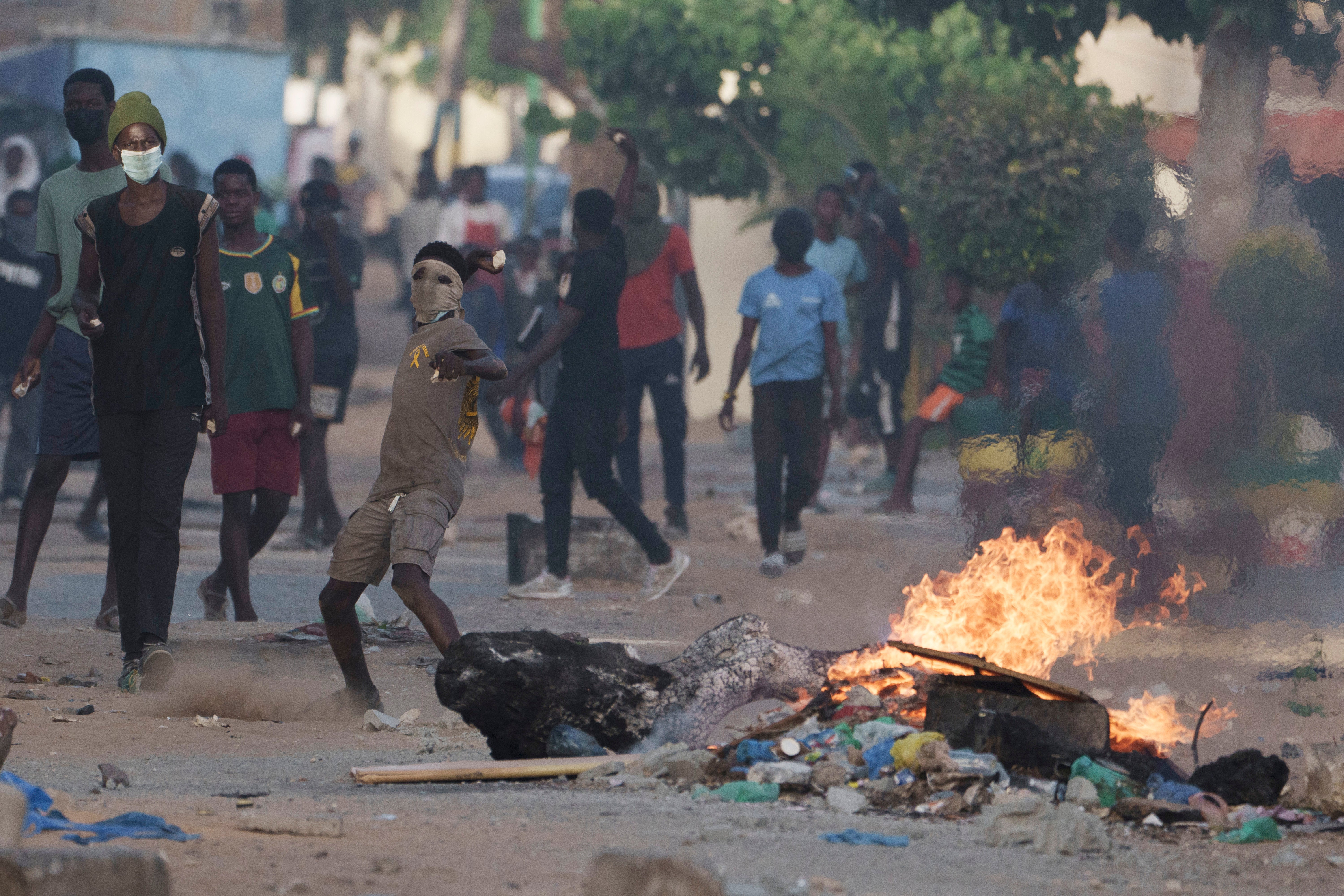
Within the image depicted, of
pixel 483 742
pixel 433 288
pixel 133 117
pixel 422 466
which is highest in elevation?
pixel 133 117

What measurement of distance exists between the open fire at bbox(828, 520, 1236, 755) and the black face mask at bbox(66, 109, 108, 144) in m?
3.53

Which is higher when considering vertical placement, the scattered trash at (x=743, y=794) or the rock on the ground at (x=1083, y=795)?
the rock on the ground at (x=1083, y=795)

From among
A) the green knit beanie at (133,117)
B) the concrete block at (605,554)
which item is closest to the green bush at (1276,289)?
the concrete block at (605,554)

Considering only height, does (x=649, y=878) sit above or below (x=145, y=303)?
below

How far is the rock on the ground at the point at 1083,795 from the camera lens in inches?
190

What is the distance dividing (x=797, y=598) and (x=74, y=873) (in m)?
5.49

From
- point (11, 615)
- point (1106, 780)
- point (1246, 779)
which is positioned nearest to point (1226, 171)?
point (1246, 779)

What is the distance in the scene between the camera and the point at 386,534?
18.4ft

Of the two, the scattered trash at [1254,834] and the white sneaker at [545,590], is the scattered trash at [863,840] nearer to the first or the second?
the scattered trash at [1254,834]

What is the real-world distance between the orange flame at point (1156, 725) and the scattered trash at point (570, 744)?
5.13 feet

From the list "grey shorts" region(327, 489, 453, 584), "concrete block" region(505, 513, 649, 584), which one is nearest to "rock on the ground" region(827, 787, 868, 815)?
"grey shorts" region(327, 489, 453, 584)

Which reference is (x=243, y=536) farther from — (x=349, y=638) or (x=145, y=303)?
(x=349, y=638)

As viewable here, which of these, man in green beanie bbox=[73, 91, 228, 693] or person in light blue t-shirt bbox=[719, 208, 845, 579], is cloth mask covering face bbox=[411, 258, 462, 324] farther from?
person in light blue t-shirt bbox=[719, 208, 845, 579]

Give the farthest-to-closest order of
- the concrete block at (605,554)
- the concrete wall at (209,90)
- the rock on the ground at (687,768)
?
the concrete wall at (209,90), the concrete block at (605,554), the rock on the ground at (687,768)
